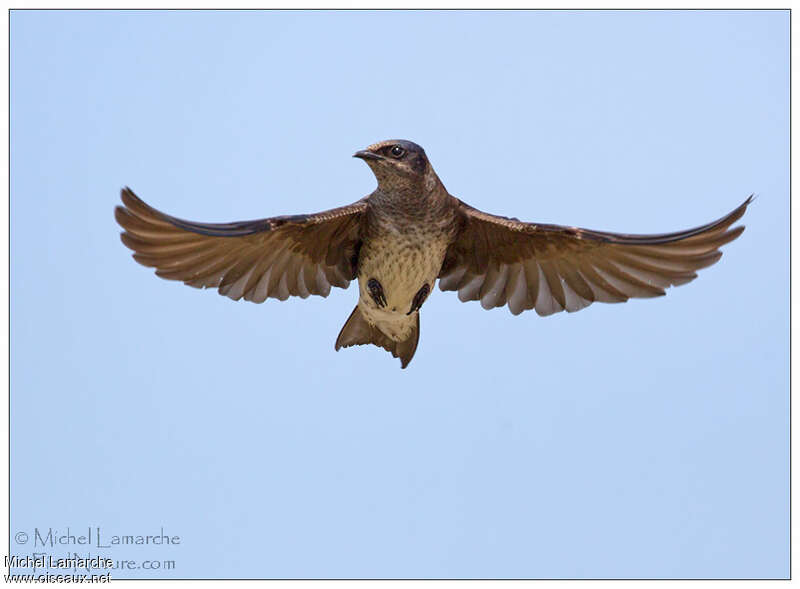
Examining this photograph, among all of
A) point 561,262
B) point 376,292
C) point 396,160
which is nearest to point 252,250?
point 376,292

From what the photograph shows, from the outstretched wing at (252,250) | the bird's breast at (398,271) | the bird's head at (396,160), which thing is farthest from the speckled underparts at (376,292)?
the bird's head at (396,160)

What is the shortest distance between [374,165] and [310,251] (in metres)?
1.40

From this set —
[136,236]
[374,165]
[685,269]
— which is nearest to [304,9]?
[374,165]

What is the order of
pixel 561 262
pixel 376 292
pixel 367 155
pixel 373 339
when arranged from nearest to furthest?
pixel 367 155 → pixel 376 292 → pixel 561 262 → pixel 373 339

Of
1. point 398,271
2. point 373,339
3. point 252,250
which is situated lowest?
point 373,339

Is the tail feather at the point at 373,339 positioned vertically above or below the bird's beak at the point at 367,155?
below

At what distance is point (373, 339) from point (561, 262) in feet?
7.36

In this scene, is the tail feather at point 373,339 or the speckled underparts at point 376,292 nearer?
the speckled underparts at point 376,292

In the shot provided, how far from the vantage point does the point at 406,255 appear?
11727 millimetres

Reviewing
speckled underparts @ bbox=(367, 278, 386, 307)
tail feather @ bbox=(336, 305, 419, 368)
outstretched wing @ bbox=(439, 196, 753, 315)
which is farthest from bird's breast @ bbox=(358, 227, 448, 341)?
outstretched wing @ bbox=(439, 196, 753, 315)

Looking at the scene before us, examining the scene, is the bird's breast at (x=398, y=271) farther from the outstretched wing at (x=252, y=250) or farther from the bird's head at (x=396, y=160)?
the bird's head at (x=396, y=160)

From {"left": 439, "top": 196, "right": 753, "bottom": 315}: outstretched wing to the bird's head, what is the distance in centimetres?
95

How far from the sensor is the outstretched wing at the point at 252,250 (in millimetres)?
10945

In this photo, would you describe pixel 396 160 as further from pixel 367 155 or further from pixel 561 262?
pixel 561 262
